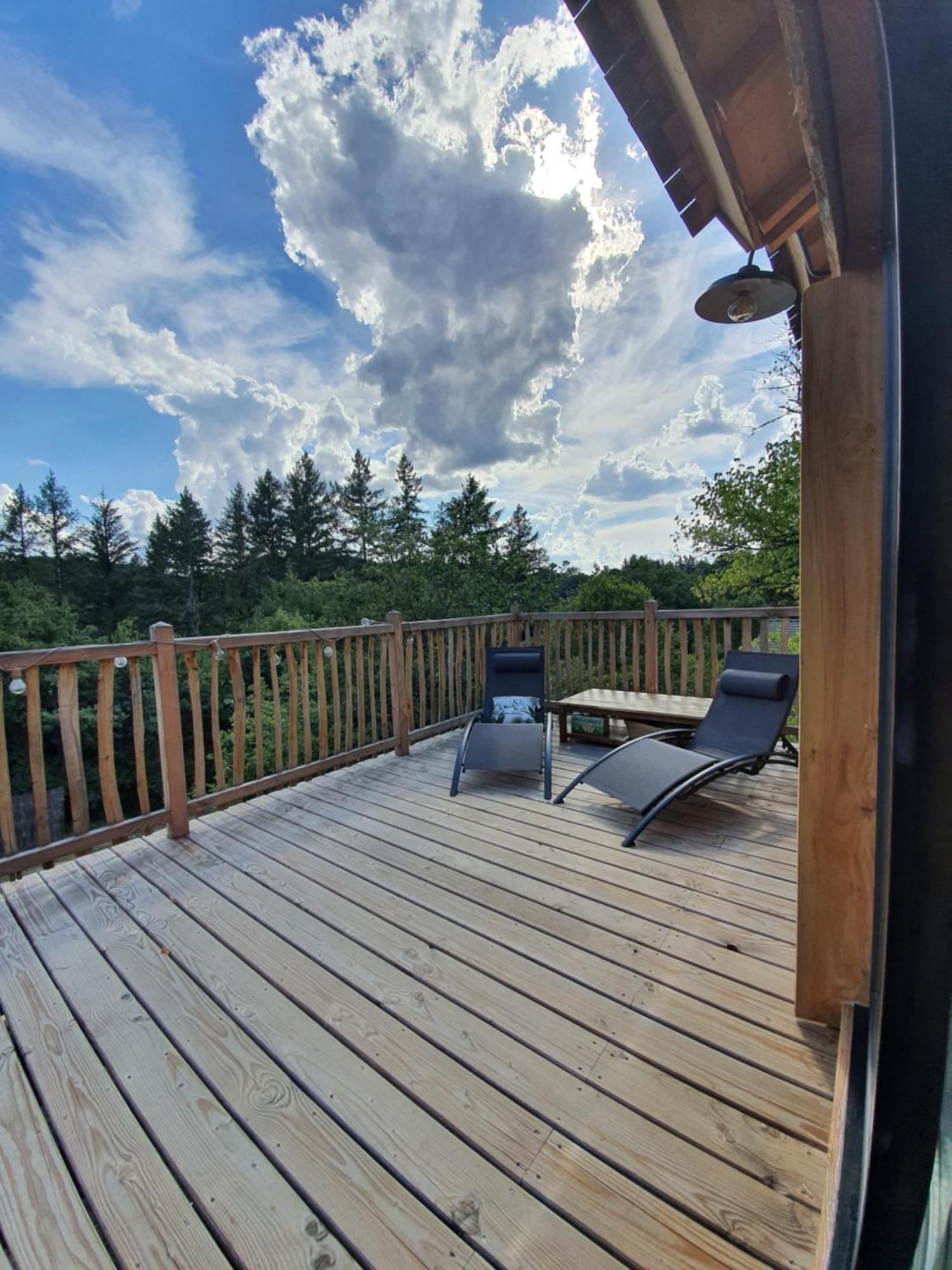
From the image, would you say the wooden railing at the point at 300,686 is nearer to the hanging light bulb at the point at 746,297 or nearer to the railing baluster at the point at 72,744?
the railing baluster at the point at 72,744

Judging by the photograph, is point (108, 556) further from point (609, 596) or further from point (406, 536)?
point (609, 596)

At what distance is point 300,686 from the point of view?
13.4 feet

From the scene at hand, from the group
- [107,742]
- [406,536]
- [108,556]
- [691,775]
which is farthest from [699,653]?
[108,556]

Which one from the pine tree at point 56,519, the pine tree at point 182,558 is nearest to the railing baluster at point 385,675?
the pine tree at point 182,558

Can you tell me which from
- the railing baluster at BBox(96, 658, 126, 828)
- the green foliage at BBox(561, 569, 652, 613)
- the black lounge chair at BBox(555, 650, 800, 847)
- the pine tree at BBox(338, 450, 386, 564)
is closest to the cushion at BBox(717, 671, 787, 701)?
the black lounge chair at BBox(555, 650, 800, 847)

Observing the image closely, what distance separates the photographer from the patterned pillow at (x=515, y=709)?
172 inches

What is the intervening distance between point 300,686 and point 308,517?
87.7ft

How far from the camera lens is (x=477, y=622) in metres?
5.55

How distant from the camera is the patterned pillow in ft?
14.3

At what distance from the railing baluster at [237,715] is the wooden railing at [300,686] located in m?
0.02

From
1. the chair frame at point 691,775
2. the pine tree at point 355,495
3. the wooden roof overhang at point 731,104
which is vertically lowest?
the chair frame at point 691,775

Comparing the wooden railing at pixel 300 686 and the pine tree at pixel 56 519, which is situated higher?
the pine tree at pixel 56 519

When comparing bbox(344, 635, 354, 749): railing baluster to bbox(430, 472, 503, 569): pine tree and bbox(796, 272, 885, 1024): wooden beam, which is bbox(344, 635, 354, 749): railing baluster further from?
bbox(430, 472, 503, 569): pine tree

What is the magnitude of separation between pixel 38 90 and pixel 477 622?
6416 mm
